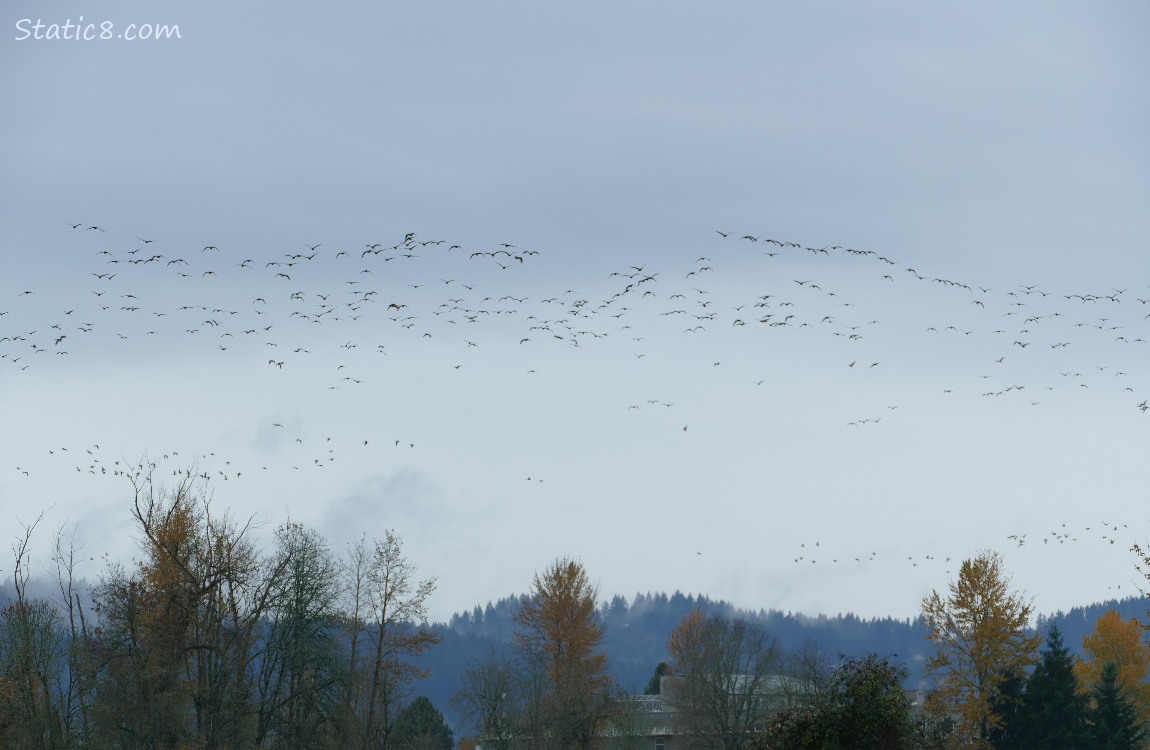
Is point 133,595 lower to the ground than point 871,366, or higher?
lower

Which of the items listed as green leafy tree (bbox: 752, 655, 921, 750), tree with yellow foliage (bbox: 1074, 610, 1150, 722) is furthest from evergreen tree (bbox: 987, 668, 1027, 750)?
green leafy tree (bbox: 752, 655, 921, 750)

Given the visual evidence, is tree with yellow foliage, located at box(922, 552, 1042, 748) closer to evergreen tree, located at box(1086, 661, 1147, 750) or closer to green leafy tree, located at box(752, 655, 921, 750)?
evergreen tree, located at box(1086, 661, 1147, 750)

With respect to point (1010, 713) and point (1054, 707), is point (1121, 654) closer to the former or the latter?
point (1010, 713)

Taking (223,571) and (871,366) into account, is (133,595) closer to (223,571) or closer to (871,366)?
(223,571)

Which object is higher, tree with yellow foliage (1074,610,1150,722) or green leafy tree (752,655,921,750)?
tree with yellow foliage (1074,610,1150,722)

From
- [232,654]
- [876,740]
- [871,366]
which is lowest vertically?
[876,740]

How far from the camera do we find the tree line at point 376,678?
153ft

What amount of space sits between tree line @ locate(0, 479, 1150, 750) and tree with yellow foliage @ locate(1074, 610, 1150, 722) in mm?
130

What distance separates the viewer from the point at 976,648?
66.1 meters

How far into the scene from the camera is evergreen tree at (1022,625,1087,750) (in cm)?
6188

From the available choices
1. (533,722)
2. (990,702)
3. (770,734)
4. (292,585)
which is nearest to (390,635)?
(533,722)

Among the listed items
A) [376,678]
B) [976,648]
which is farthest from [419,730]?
[976,648]

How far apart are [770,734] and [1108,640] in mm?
54989

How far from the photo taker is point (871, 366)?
1490 inches
